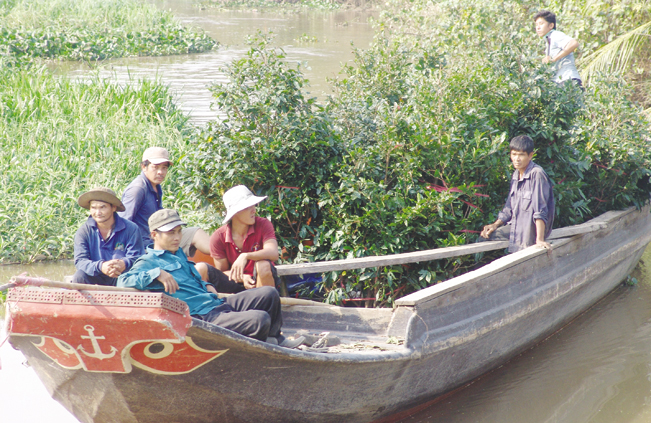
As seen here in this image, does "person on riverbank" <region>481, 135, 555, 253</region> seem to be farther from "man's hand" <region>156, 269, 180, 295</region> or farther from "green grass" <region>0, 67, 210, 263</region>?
"green grass" <region>0, 67, 210, 263</region>

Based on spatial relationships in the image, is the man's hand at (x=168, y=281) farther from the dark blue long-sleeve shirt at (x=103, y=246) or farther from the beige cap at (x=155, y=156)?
the beige cap at (x=155, y=156)

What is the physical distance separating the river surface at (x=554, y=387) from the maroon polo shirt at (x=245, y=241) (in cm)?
137

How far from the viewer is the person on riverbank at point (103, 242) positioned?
3684mm

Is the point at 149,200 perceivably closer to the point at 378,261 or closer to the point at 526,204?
the point at 378,261

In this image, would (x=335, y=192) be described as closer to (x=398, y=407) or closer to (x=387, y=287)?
(x=387, y=287)

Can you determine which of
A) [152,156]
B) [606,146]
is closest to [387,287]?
[152,156]

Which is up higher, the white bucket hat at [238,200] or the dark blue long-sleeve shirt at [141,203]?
the white bucket hat at [238,200]

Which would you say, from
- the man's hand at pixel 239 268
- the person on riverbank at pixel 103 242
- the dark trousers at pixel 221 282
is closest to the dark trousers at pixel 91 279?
the person on riverbank at pixel 103 242

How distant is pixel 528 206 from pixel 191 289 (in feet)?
8.21

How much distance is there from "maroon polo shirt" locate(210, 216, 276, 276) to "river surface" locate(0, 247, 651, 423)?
137cm

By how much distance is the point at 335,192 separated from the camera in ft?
13.8

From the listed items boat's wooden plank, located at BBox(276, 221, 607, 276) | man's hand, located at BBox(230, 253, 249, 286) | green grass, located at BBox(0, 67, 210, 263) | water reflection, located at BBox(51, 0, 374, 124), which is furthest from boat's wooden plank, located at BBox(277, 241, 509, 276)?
water reflection, located at BBox(51, 0, 374, 124)

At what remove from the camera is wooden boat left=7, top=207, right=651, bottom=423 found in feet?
8.02

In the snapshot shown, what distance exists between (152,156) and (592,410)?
357 centimetres
